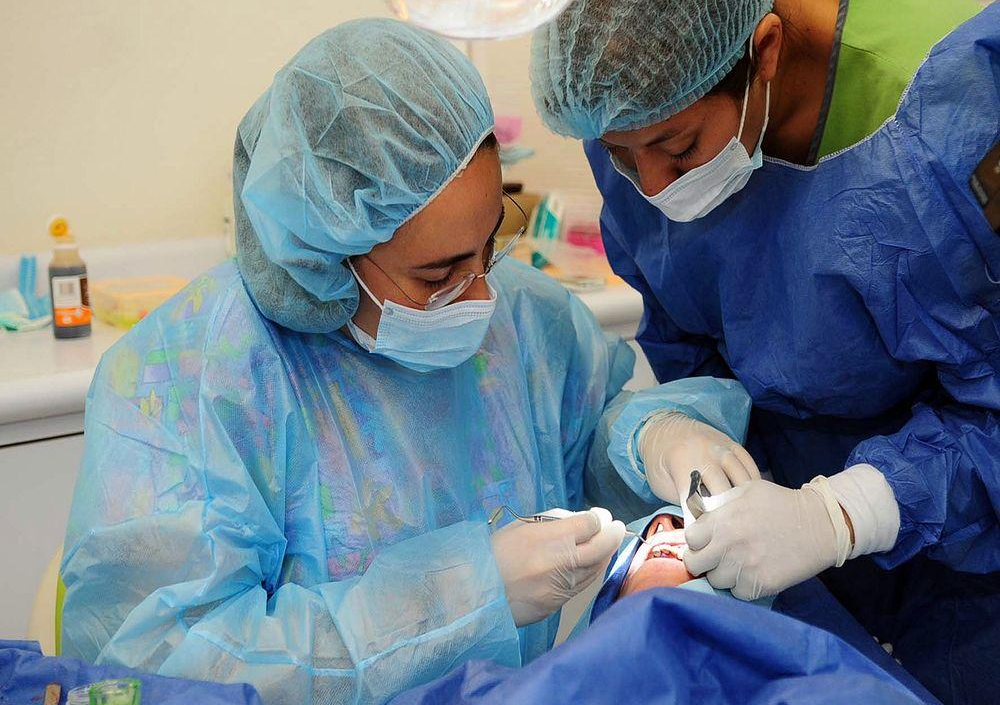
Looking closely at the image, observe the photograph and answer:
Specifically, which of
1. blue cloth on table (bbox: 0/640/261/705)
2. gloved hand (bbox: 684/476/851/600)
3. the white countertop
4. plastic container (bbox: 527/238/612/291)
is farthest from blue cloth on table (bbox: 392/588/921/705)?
plastic container (bbox: 527/238/612/291)

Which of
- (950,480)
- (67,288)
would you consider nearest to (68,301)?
(67,288)

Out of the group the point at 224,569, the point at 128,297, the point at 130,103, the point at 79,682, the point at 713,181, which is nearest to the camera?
the point at 79,682

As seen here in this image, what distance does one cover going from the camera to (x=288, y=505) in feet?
4.31

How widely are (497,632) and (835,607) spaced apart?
58 cm

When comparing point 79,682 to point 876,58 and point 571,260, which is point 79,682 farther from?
point 571,260

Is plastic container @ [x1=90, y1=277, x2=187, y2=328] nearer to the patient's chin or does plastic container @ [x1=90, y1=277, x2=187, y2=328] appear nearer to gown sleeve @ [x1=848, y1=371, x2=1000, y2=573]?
the patient's chin

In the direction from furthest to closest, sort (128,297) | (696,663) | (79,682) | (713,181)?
(128,297)
(713,181)
(79,682)
(696,663)

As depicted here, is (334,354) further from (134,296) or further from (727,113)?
(134,296)

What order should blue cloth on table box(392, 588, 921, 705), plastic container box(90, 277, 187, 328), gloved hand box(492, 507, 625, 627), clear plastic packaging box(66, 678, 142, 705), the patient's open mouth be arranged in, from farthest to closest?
plastic container box(90, 277, 187, 328)
the patient's open mouth
gloved hand box(492, 507, 625, 627)
clear plastic packaging box(66, 678, 142, 705)
blue cloth on table box(392, 588, 921, 705)

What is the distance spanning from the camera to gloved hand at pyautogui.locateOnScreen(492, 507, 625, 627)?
1.24 meters

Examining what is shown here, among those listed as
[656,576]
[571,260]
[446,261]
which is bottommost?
[571,260]

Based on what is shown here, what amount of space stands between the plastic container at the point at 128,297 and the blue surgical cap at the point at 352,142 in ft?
4.31

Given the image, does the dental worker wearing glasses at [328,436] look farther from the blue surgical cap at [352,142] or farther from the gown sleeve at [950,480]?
the gown sleeve at [950,480]

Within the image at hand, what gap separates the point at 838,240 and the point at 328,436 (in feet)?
2.37
